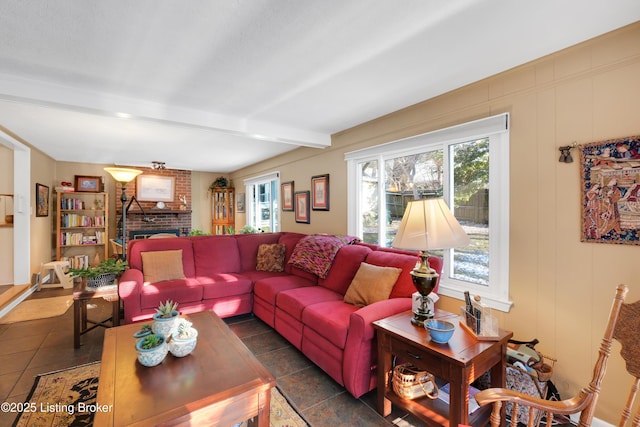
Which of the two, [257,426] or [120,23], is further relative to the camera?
[120,23]

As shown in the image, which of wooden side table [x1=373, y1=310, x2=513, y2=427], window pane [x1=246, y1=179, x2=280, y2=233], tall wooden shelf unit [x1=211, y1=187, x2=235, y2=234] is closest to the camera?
wooden side table [x1=373, y1=310, x2=513, y2=427]

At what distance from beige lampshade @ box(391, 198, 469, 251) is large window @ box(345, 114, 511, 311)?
57 cm

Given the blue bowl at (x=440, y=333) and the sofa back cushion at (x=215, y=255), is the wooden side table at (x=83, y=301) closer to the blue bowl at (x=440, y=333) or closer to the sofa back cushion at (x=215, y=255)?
the sofa back cushion at (x=215, y=255)

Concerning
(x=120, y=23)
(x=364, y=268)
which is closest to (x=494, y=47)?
(x=364, y=268)

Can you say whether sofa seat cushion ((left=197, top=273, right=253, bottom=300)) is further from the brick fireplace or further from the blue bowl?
the brick fireplace

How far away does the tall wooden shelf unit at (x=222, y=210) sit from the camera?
7.24 meters

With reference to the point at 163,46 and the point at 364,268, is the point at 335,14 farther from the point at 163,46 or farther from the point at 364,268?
the point at 364,268

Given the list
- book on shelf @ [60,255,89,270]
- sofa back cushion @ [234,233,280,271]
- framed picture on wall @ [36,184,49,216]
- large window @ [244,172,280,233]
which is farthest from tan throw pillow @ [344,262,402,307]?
book on shelf @ [60,255,89,270]

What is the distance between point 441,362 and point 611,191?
1.41 m

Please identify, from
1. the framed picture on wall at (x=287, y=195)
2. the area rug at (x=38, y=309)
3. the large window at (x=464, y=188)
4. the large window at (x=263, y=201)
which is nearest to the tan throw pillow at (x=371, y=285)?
the large window at (x=464, y=188)

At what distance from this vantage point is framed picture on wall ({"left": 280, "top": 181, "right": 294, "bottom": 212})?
490cm

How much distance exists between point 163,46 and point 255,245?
270 centimetres

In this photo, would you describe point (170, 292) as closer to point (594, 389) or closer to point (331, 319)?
point (331, 319)

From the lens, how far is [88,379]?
214 centimetres
